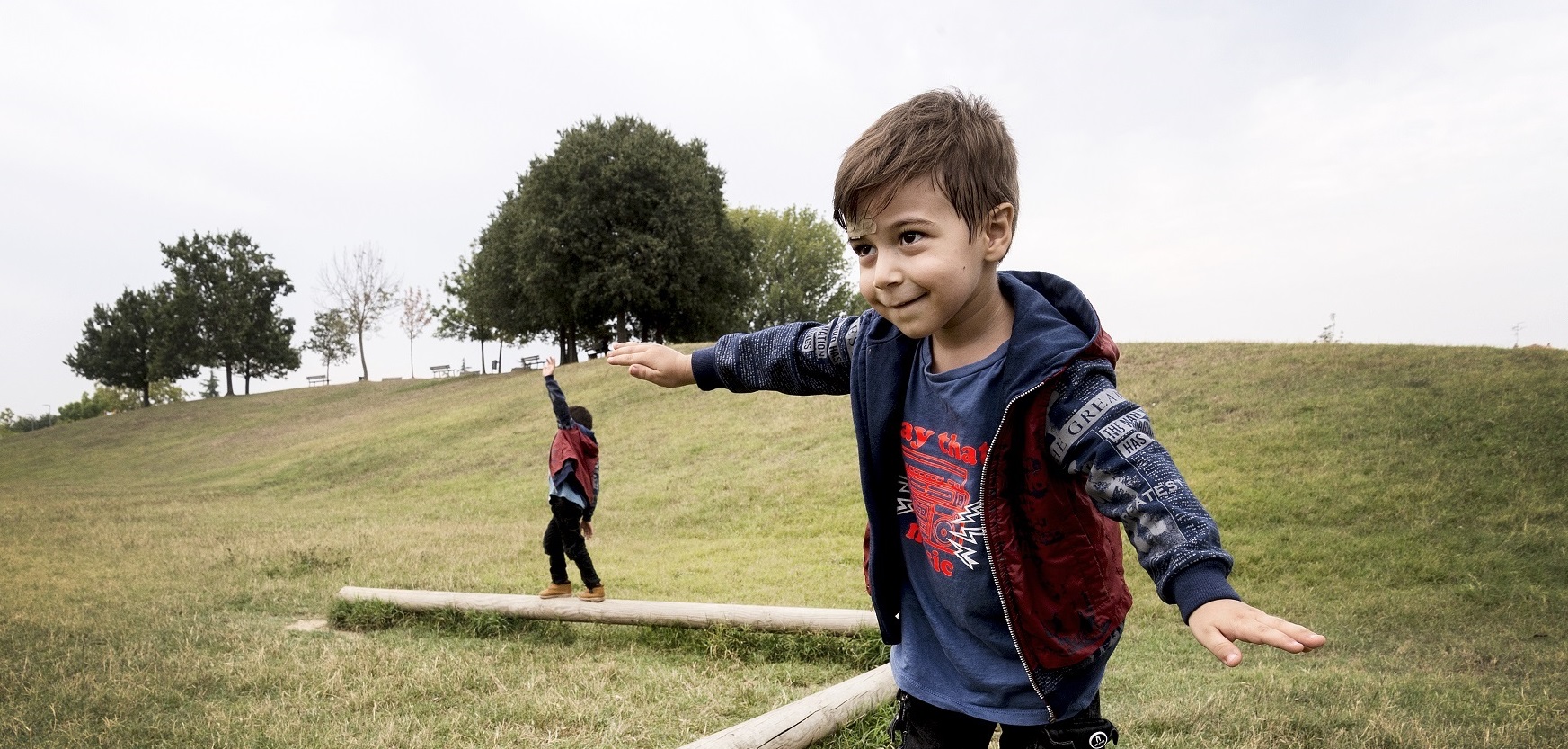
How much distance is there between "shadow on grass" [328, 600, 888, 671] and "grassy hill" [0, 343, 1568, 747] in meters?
0.03

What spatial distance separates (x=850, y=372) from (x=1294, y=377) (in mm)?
18086

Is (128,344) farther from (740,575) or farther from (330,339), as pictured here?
(740,575)

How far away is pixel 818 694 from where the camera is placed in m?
5.05

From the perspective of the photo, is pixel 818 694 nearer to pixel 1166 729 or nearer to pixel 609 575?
pixel 1166 729

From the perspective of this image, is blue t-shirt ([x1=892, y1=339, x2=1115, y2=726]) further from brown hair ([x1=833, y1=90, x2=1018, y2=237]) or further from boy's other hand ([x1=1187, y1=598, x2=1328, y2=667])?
boy's other hand ([x1=1187, y1=598, x2=1328, y2=667])

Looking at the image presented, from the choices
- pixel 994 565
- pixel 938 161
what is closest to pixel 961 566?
pixel 994 565

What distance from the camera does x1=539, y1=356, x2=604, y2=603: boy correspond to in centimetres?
A: 846

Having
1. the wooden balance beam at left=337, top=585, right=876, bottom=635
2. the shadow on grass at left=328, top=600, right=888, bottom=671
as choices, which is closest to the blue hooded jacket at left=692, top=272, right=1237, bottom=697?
the wooden balance beam at left=337, top=585, right=876, bottom=635

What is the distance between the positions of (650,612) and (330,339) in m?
65.8

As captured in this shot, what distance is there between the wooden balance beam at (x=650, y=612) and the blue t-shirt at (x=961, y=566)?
4176 mm

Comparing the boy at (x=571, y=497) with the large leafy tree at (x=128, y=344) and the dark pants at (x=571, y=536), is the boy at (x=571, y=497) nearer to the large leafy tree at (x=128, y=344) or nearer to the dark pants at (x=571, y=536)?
the dark pants at (x=571, y=536)

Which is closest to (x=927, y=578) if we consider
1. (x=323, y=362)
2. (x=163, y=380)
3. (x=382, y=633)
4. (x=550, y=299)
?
(x=382, y=633)

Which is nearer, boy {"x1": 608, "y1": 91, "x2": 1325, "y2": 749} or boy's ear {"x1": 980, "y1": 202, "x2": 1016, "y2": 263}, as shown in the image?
boy {"x1": 608, "y1": 91, "x2": 1325, "y2": 749}

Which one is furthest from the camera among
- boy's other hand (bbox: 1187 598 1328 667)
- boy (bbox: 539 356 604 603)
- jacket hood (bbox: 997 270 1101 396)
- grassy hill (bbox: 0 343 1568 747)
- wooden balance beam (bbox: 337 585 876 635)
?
boy (bbox: 539 356 604 603)
